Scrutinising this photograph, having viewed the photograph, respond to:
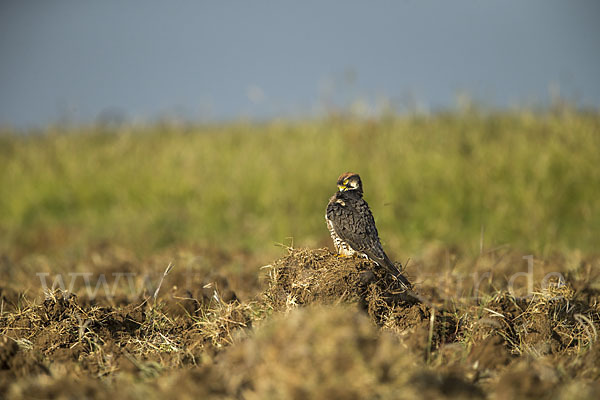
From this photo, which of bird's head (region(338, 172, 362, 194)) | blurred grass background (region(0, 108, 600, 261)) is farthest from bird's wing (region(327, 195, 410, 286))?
blurred grass background (region(0, 108, 600, 261))

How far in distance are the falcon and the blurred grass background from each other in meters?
2.59

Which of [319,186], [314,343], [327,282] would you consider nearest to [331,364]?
[314,343]

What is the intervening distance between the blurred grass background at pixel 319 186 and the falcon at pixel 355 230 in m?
2.59

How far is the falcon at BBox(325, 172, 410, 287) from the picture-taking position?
3.33 m

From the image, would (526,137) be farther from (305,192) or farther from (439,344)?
(439,344)

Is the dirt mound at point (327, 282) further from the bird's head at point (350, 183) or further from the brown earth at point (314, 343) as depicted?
the bird's head at point (350, 183)

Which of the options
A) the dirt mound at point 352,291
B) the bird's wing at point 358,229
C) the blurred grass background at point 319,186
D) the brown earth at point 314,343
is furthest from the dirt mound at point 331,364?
the blurred grass background at point 319,186

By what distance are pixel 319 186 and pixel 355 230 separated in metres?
5.23

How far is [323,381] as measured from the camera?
1.90 metres

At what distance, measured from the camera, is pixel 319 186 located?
8.65 m

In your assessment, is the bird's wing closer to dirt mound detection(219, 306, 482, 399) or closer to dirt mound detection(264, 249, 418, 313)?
dirt mound detection(264, 249, 418, 313)

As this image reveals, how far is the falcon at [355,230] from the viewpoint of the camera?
3.33 m

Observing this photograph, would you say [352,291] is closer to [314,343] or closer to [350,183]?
[350,183]

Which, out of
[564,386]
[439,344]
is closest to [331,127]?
[439,344]
